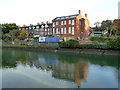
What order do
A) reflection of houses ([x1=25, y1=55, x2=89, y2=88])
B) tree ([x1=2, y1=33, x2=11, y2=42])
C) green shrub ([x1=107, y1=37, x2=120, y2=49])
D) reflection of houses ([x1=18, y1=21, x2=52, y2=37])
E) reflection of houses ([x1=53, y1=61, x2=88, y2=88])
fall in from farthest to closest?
reflection of houses ([x1=18, y1=21, x2=52, y2=37]) < tree ([x1=2, y1=33, x2=11, y2=42]) < green shrub ([x1=107, y1=37, x2=120, y2=49]) < reflection of houses ([x1=25, y1=55, x2=89, y2=88]) < reflection of houses ([x1=53, y1=61, x2=88, y2=88])

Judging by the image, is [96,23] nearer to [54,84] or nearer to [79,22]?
[79,22]

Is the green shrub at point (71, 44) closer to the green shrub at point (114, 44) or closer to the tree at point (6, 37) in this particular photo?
the green shrub at point (114, 44)

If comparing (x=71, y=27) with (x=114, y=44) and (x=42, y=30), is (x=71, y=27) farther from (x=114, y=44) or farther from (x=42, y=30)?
(x=42, y=30)

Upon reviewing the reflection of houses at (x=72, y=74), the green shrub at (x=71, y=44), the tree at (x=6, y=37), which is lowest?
the reflection of houses at (x=72, y=74)

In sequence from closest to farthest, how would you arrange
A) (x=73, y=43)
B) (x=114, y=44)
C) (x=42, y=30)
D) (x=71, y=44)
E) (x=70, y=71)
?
(x=70, y=71) → (x=114, y=44) → (x=73, y=43) → (x=71, y=44) → (x=42, y=30)

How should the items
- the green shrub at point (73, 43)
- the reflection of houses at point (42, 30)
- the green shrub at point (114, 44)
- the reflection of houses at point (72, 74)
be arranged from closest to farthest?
the reflection of houses at point (72, 74)
the green shrub at point (114, 44)
the green shrub at point (73, 43)
the reflection of houses at point (42, 30)

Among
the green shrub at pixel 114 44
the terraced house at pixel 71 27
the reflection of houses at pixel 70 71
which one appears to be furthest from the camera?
the terraced house at pixel 71 27

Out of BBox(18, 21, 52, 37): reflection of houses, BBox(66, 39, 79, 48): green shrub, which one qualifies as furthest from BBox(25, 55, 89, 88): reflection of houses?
BBox(18, 21, 52, 37): reflection of houses

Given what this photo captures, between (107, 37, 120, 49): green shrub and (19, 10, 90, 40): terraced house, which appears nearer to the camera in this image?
(107, 37, 120, 49): green shrub

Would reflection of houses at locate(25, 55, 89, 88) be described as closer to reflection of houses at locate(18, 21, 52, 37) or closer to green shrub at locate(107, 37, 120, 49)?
green shrub at locate(107, 37, 120, 49)

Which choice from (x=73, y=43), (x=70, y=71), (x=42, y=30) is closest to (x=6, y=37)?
(x=42, y=30)

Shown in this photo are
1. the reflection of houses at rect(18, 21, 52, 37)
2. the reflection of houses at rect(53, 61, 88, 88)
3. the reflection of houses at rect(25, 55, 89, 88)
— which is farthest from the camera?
the reflection of houses at rect(18, 21, 52, 37)

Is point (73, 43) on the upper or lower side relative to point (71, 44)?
upper

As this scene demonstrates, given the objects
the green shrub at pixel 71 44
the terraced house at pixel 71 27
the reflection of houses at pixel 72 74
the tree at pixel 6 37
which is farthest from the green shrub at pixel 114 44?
the tree at pixel 6 37
